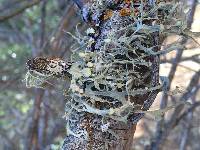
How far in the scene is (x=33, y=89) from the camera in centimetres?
268

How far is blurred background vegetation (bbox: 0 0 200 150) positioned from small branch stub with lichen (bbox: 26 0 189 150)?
1.17 meters

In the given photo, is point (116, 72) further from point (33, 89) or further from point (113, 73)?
point (33, 89)

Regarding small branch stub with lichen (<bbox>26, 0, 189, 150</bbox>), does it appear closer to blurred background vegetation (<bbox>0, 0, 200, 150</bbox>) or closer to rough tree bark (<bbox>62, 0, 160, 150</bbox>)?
rough tree bark (<bbox>62, 0, 160, 150</bbox>)

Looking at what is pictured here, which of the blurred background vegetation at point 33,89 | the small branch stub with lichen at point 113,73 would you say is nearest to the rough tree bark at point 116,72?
the small branch stub with lichen at point 113,73

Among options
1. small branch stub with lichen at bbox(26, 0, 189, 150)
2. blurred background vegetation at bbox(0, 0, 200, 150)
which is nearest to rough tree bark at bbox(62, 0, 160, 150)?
small branch stub with lichen at bbox(26, 0, 189, 150)

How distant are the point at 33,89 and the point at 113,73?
2088mm

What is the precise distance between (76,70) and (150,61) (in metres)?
0.11

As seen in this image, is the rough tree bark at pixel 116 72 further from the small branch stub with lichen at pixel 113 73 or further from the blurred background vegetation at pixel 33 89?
the blurred background vegetation at pixel 33 89

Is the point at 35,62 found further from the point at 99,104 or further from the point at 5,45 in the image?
the point at 5,45

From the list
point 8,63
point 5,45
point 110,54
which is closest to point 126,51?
point 110,54

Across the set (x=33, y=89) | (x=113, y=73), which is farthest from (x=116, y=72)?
(x=33, y=89)

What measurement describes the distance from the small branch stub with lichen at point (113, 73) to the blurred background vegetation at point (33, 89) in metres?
1.17

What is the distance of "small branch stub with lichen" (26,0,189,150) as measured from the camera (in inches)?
24.2

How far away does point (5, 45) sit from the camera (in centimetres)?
343
